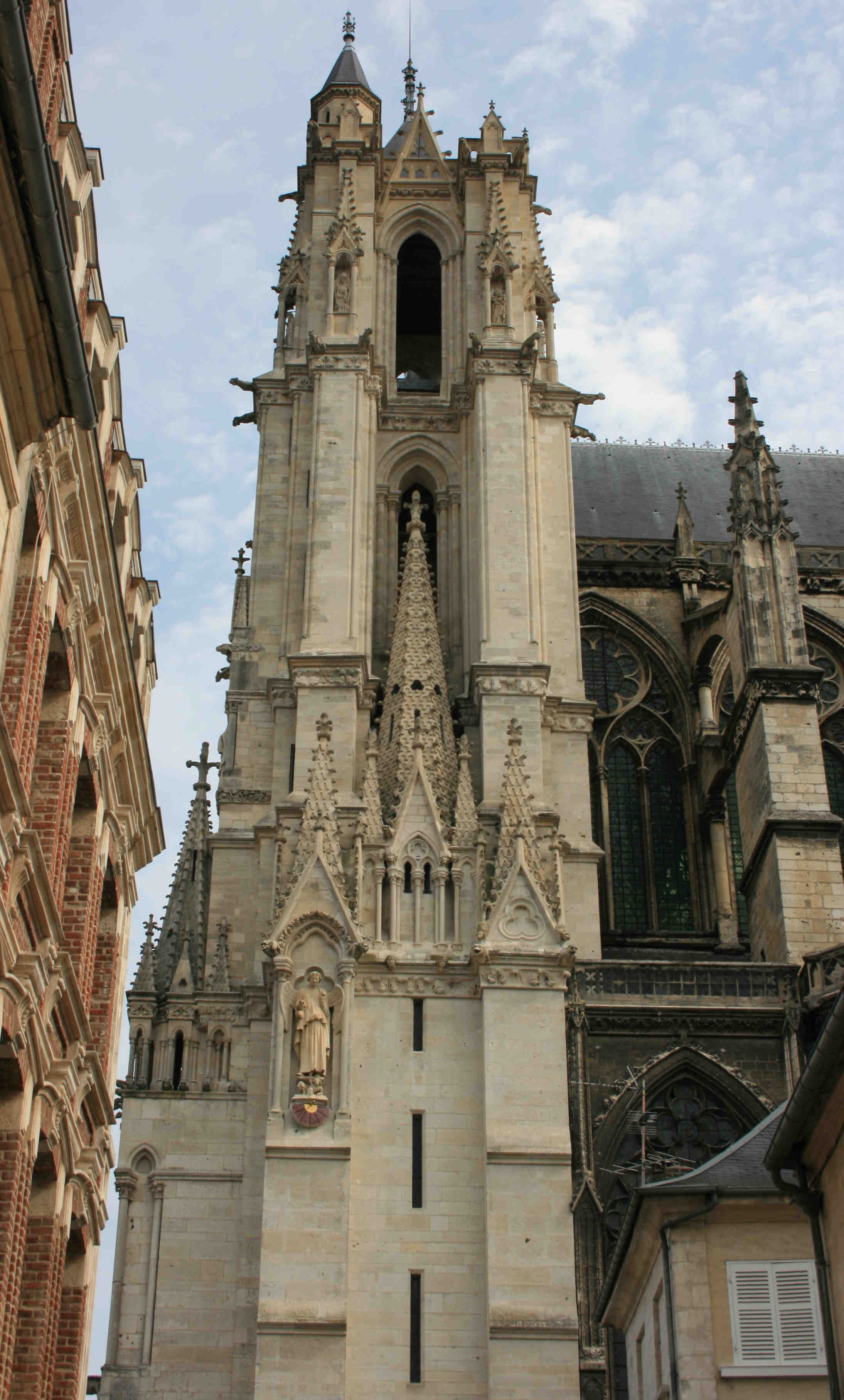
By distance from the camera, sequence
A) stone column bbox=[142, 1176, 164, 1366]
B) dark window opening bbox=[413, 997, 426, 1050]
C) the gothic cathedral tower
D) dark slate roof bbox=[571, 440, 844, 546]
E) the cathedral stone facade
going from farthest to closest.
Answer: dark slate roof bbox=[571, 440, 844, 546] → dark window opening bbox=[413, 997, 426, 1050] → stone column bbox=[142, 1176, 164, 1366] → the cathedral stone facade → the gothic cathedral tower

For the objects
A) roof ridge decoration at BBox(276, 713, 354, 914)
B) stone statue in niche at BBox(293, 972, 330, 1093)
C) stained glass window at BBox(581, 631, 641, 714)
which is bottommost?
stone statue in niche at BBox(293, 972, 330, 1093)

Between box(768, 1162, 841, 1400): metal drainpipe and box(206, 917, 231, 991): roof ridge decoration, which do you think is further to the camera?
box(206, 917, 231, 991): roof ridge decoration

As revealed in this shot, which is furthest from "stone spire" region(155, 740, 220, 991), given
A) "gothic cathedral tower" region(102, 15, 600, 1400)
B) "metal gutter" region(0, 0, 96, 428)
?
"metal gutter" region(0, 0, 96, 428)

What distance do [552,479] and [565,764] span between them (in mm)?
6331

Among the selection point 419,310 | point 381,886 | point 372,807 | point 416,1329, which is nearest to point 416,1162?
point 416,1329

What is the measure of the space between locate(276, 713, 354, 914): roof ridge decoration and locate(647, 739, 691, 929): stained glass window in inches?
366

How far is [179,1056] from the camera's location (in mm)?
29438

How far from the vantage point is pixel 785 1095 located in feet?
Answer: 94.1

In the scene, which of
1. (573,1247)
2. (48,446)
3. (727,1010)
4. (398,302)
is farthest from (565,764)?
(48,446)

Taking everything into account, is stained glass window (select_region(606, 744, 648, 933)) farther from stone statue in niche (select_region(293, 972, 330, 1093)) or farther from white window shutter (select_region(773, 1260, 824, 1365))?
white window shutter (select_region(773, 1260, 824, 1365))

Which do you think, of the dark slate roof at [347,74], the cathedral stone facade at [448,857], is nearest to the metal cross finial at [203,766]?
the cathedral stone facade at [448,857]

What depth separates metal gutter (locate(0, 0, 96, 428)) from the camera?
39.4ft

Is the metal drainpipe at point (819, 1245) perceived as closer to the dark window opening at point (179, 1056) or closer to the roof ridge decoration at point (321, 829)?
the roof ridge decoration at point (321, 829)

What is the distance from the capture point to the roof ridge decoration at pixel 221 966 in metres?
29.9
